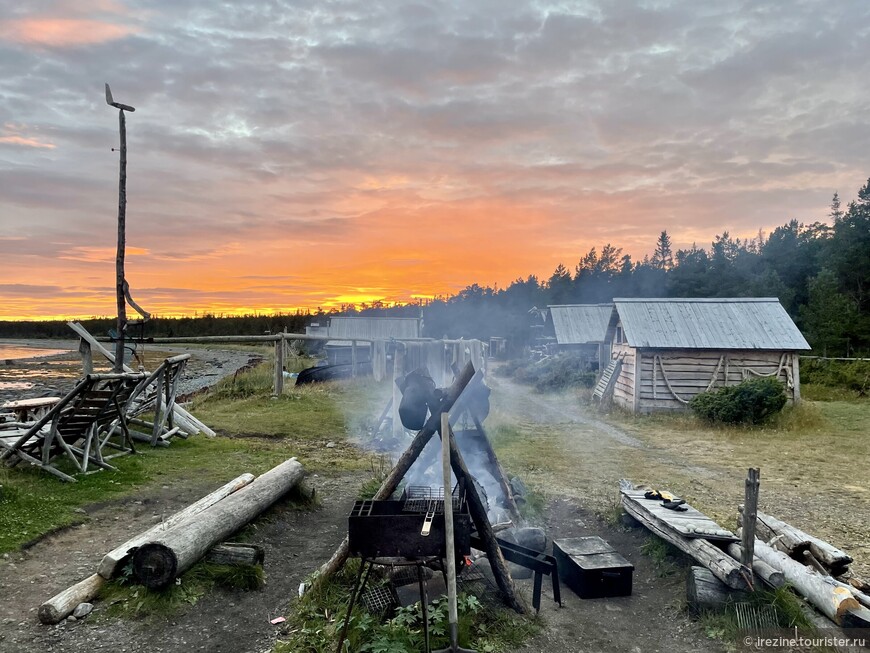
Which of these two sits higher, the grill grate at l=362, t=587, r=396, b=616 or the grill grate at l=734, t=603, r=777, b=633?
the grill grate at l=362, t=587, r=396, b=616

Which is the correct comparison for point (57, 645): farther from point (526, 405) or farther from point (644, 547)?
point (526, 405)

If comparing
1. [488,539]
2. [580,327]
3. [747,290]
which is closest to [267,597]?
[488,539]

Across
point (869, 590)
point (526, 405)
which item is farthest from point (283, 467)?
point (526, 405)

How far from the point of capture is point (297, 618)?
4.29 meters

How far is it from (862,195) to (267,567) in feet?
157

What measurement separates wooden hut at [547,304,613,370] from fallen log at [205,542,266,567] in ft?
92.5

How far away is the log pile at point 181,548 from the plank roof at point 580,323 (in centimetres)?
2862

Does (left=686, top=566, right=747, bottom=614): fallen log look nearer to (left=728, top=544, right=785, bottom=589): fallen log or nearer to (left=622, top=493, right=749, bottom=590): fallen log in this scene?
(left=622, top=493, right=749, bottom=590): fallen log

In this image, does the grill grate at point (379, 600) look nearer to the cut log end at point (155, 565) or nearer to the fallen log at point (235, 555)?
the fallen log at point (235, 555)

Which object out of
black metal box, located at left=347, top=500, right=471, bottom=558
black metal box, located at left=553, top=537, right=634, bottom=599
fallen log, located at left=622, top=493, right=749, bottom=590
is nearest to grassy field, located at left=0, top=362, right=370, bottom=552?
black metal box, located at left=347, top=500, right=471, bottom=558

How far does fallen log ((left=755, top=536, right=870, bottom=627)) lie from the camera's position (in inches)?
158

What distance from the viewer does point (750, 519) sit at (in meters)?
4.52

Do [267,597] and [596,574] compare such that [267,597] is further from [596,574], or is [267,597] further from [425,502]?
[596,574]

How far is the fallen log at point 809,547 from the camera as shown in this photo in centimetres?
470
